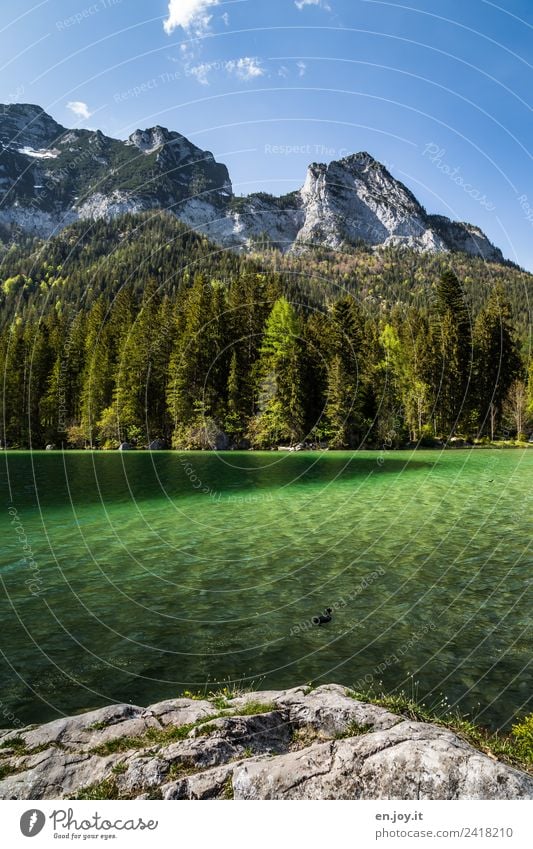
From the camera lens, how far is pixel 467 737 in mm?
4812

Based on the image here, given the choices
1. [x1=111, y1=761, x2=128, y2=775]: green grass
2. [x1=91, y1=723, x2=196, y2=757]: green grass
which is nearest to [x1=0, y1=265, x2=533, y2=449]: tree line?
[x1=91, y1=723, x2=196, y2=757]: green grass

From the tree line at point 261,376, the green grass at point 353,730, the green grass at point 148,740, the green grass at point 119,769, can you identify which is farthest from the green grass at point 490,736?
the tree line at point 261,376

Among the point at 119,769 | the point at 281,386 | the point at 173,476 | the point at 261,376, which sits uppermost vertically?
the point at 261,376

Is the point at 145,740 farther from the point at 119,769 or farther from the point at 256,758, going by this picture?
the point at 256,758

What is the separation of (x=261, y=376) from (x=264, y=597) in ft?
179

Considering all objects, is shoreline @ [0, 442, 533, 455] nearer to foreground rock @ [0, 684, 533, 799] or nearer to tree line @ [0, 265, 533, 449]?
tree line @ [0, 265, 533, 449]

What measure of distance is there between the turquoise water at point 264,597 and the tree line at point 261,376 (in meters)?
38.1

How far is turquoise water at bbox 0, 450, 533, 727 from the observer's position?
7.57 metres

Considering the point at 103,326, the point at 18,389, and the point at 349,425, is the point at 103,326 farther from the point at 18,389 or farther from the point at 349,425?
the point at 349,425

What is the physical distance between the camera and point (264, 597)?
11.2m

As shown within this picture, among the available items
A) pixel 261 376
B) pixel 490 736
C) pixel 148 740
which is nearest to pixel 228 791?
pixel 148 740

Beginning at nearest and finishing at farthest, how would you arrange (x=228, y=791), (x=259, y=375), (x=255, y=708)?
(x=228, y=791), (x=255, y=708), (x=259, y=375)

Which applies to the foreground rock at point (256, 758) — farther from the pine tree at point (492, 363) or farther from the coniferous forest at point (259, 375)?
the pine tree at point (492, 363)

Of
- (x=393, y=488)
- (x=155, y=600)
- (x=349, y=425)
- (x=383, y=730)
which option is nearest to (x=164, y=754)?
(x=383, y=730)
